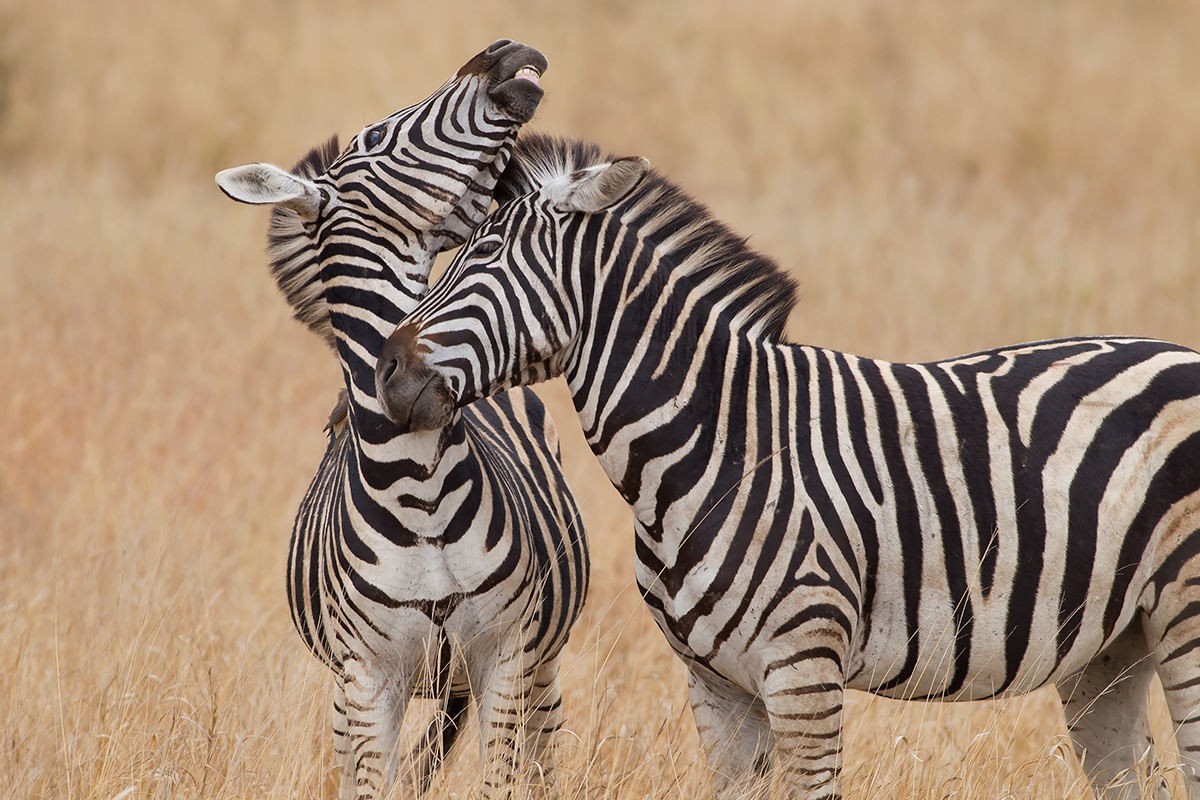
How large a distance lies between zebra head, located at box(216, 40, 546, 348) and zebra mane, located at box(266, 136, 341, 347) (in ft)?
1.32

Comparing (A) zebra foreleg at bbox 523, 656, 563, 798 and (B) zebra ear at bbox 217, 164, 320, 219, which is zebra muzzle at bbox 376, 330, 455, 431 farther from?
(A) zebra foreleg at bbox 523, 656, 563, 798

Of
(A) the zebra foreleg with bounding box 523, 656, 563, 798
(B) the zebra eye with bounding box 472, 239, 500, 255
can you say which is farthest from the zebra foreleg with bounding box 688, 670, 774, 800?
(B) the zebra eye with bounding box 472, 239, 500, 255

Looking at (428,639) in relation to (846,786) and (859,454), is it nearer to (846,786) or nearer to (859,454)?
(859,454)

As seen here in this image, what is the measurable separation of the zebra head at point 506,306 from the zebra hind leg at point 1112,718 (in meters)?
2.27

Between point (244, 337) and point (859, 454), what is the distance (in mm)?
7354

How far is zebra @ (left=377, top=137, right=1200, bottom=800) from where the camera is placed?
3.75 metres

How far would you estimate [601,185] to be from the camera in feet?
12.3

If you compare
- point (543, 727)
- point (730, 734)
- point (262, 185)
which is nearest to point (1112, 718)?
point (730, 734)

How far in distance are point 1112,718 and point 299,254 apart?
3.41 metres

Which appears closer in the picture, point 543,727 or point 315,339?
point 543,727

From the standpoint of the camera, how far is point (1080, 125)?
1611cm

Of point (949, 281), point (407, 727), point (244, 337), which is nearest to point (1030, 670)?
point (407, 727)

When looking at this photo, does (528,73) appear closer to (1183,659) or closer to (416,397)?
(416,397)

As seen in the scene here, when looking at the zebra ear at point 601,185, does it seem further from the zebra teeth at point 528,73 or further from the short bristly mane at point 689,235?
the zebra teeth at point 528,73
